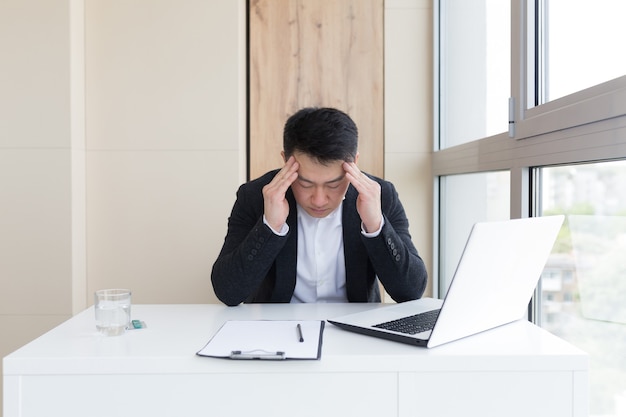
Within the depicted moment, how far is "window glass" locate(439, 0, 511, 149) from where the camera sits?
85.8 inches

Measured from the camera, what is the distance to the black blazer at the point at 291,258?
184cm

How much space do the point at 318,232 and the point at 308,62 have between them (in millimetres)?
1364

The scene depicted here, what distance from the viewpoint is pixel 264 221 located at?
1851mm

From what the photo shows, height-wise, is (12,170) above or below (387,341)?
above

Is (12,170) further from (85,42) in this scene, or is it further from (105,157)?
(85,42)

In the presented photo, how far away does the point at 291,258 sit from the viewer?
1.96 m

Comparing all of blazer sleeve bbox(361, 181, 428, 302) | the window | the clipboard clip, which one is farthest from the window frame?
the clipboard clip

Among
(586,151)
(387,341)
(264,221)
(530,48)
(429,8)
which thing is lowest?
(387,341)

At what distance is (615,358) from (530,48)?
916mm

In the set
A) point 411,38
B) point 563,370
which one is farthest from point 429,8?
point 563,370

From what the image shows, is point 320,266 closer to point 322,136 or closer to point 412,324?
point 322,136

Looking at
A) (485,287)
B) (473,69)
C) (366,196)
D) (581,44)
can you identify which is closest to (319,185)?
(366,196)

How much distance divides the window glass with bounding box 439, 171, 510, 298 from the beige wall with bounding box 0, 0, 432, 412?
23.9 inches

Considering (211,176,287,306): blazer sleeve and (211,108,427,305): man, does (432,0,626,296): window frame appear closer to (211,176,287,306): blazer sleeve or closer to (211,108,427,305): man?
(211,108,427,305): man
